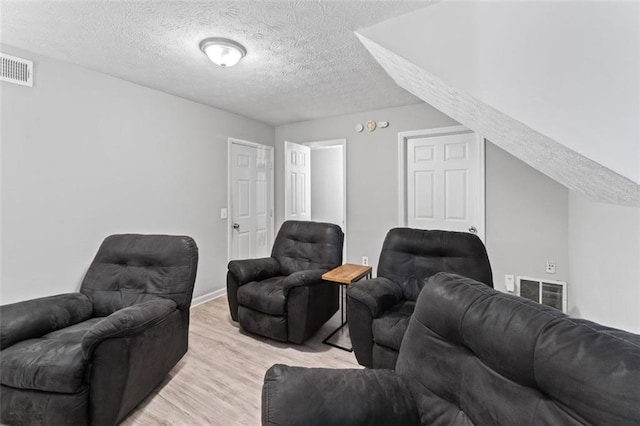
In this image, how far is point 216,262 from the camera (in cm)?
375

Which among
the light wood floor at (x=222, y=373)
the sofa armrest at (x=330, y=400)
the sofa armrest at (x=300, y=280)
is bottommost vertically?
the light wood floor at (x=222, y=373)

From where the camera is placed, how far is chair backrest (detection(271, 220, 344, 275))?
2.95m

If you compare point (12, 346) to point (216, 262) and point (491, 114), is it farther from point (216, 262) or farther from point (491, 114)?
point (491, 114)

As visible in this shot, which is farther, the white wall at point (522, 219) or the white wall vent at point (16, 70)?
the white wall at point (522, 219)

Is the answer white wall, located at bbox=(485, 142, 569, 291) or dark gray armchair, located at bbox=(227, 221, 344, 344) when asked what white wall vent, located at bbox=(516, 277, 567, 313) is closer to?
white wall, located at bbox=(485, 142, 569, 291)

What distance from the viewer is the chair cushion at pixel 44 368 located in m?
1.42

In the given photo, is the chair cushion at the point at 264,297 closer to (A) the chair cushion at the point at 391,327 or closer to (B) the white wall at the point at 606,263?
(A) the chair cushion at the point at 391,327

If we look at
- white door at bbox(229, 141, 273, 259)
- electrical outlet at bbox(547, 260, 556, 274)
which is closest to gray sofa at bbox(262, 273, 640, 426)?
electrical outlet at bbox(547, 260, 556, 274)

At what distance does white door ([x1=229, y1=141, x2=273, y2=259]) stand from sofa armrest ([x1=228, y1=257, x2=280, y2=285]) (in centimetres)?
115

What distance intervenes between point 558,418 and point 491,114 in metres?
1.47

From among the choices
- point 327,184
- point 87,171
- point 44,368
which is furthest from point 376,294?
point 327,184

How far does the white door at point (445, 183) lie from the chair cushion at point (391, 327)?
72.4 inches

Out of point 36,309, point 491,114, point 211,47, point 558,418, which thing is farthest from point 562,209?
point 36,309

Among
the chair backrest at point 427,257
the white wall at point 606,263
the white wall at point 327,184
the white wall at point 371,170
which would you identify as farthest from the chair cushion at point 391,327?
the white wall at point 327,184
